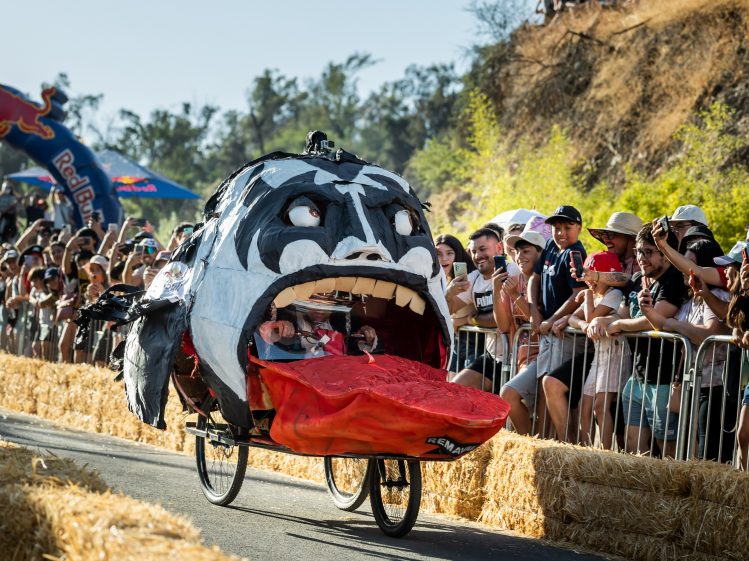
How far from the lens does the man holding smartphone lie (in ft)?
34.7

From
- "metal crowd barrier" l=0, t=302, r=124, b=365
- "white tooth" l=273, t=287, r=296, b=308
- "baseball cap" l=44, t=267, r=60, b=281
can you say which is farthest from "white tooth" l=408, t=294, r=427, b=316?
"baseball cap" l=44, t=267, r=60, b=281

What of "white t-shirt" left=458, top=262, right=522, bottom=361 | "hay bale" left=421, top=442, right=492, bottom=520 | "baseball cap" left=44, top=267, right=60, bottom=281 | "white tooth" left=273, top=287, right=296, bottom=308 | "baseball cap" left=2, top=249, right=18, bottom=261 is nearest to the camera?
"white tooth" left=273, top=287, right=296, bottom=308

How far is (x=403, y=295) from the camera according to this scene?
8.16 meters

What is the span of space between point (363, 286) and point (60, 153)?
1822 centimetres

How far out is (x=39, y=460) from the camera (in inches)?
235

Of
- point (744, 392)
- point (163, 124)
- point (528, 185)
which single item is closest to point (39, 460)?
point (744, 392)

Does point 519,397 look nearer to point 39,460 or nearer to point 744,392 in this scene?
point 744,392

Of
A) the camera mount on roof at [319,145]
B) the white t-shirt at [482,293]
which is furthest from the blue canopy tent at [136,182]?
the camera mount on roof at [319,145]

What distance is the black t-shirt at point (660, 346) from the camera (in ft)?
28.5

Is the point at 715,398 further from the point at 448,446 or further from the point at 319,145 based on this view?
the point at 319,145

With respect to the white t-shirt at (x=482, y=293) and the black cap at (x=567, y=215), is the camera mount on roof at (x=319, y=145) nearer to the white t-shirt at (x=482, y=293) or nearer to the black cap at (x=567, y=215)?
the black cap at (x=567, y=215)

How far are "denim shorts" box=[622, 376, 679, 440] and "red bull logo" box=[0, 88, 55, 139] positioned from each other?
61.2 ft

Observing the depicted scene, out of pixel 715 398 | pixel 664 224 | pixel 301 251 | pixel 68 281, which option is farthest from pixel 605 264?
pixel 68 281

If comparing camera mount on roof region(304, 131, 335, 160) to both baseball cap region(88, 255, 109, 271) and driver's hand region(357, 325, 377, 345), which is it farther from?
baseball cap region(88, 255, 109, 271)
